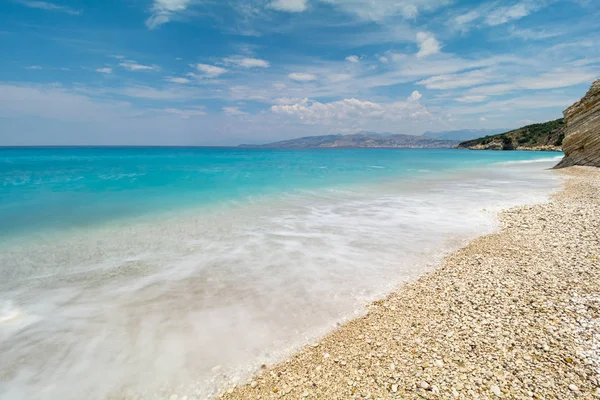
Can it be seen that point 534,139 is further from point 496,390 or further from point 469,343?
point 496,390

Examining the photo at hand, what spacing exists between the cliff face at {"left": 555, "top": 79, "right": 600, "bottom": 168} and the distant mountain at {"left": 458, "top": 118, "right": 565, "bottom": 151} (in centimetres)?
7265

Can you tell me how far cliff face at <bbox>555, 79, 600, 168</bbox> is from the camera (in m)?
27.5

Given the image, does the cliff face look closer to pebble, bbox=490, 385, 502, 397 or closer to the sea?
the sea

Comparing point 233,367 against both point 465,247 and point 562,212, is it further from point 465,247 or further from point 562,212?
point 562,212

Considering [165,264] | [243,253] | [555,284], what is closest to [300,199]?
[243,253]

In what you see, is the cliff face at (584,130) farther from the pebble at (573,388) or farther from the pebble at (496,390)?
the pebble at (496,390)

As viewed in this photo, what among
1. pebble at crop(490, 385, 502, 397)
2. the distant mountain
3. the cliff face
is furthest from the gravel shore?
the distant mountain

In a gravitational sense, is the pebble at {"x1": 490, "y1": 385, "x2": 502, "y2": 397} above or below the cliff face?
below

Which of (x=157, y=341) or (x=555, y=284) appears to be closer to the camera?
(x=157, y=341)

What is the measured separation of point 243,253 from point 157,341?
401 centimetres

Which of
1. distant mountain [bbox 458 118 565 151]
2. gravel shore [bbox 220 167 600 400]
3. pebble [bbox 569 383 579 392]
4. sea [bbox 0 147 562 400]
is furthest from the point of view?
distant mountain [bbox 458 118 565 151]

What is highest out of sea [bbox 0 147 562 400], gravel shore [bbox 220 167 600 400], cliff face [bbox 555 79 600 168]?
cliff face [bbox 555 79 600 168]

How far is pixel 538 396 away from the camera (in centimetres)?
295

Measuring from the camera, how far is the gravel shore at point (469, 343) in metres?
3.21
